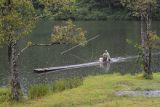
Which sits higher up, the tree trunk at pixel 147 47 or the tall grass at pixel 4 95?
the tree trunk at pixel 147 47

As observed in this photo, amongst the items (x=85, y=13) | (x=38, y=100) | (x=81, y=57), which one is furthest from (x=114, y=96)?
(x=85, y=13)

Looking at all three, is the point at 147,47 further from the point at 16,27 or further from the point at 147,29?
the point at 16,27

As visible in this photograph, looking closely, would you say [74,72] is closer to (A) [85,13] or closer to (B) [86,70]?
(B) [86,70]

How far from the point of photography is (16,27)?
98.9 ft

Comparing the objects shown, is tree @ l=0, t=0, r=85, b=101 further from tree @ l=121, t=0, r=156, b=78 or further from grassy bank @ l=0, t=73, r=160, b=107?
tree @ l=121, t=0, r=156, b=78

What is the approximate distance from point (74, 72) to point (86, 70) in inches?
80.8

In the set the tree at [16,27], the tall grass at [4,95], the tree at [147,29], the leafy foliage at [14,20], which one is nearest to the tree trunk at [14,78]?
the tree at [16,27]

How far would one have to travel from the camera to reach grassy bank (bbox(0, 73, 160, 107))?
92.9ft

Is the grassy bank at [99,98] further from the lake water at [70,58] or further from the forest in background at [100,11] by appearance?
the forest in background at [100,11]

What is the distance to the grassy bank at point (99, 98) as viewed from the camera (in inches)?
1115

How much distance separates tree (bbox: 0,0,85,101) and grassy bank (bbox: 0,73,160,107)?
253cm

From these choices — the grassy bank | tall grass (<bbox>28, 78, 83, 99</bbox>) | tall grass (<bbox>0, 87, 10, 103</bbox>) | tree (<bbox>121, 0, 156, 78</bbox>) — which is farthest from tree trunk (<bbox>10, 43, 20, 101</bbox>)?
tree (<bbox>121, 0, 156, 78</bbox>)

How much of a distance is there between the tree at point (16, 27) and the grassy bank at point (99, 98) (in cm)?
253

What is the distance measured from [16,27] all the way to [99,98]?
7.46m
